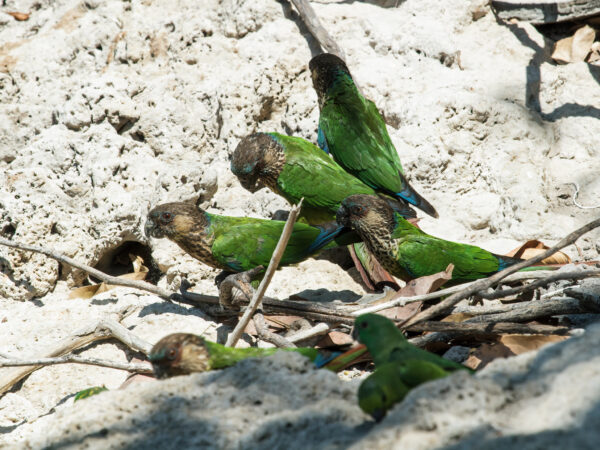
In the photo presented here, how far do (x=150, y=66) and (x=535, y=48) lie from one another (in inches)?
120

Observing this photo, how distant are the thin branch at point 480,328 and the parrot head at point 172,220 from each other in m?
1.58

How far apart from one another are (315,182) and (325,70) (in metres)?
0.85

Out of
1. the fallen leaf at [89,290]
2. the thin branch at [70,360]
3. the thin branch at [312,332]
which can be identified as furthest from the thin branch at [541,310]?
the fallen leaf at [89,290]

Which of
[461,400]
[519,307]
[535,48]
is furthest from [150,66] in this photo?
[461,400]

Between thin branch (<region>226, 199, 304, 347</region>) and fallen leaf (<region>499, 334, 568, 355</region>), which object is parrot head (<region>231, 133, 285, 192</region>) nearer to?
thin branch (<region>226, 199, 304, 347</region>)

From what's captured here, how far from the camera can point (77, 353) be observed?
382cm

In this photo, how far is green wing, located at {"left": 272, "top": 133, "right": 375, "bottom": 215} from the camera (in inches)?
177

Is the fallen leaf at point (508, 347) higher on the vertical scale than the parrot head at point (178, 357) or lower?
lower

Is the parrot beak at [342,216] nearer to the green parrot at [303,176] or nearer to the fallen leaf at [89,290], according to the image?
the green parrot at [303,176]

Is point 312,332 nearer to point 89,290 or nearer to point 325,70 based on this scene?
point 89,290

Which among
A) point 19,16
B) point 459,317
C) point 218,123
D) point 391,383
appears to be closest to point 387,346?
point 391,383

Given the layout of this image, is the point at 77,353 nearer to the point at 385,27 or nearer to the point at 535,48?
the point at 385,27

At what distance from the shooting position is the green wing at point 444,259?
3.83 m

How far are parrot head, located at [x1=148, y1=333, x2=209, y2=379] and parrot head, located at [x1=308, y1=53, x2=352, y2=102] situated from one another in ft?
8.24
